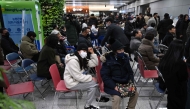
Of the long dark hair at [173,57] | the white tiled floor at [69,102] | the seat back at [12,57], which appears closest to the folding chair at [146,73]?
the white tiled floor at [69,102]

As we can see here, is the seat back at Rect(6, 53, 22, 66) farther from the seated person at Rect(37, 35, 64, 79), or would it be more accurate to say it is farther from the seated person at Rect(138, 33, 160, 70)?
the seated person at Rect(138, 33, 160, 70)

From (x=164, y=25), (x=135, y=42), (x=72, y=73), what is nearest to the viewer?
(x=72, y=73)

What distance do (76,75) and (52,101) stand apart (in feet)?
3.13

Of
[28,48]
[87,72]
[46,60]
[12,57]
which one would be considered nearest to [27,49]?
[28,48]

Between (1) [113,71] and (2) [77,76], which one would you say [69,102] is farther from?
(1) [113,71]

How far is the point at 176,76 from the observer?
6.77 feet

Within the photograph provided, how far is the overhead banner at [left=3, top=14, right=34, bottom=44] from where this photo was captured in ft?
17.0

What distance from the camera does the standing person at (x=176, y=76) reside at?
2.05 metres

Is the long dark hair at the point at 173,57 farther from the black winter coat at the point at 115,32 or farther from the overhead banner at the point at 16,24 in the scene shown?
the overhead banner at the point at 16,24

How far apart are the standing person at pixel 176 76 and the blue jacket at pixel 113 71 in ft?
1.81

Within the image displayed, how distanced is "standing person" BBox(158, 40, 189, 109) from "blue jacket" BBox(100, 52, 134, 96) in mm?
551

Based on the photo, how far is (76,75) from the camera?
2.51m

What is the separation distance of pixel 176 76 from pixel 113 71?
0.83 metres

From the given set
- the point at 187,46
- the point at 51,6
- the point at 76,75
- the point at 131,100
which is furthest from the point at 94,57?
the point at 51,6
